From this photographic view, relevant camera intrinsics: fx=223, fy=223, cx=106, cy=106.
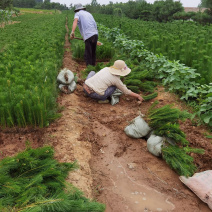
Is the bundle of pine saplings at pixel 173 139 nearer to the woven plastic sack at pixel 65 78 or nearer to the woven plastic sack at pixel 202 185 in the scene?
the woven plastic sack at pixel 202 185

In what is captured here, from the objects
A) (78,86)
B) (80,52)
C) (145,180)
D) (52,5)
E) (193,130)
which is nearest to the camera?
(145,180)

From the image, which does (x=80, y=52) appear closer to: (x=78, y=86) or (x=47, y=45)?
(x=47, y=45)

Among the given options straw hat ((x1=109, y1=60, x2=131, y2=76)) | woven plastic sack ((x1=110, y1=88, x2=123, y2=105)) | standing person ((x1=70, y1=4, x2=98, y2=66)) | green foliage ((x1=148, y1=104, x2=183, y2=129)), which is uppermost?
standing person ((x1=70, y1=4, x2=98, y2=66))

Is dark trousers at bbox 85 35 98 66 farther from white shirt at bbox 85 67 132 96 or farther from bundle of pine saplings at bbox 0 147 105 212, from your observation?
bundle of pine saplings at bbox 0 147 105 212

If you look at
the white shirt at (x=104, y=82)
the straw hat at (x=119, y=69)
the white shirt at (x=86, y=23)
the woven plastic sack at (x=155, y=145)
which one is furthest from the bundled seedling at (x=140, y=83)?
the woven plastic sack at (x=155, y=145)

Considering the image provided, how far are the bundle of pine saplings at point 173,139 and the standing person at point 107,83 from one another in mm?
1191

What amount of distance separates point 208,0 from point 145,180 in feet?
94.9

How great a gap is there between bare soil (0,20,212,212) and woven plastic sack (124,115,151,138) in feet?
0.44

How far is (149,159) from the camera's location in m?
3.46

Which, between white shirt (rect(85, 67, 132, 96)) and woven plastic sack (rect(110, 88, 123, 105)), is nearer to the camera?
white shirt (rect(85, 67, 132, 96))

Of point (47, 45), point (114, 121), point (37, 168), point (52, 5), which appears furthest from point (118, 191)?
point (52, 5)

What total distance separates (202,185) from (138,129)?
134 centimetres

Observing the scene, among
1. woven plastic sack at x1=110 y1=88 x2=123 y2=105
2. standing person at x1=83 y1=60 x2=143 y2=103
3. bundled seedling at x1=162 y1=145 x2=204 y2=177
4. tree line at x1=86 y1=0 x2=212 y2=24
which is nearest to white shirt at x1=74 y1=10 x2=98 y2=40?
standing person at x1=83 y1=60 x2=143 y2=103

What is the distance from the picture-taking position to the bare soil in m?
2.74
